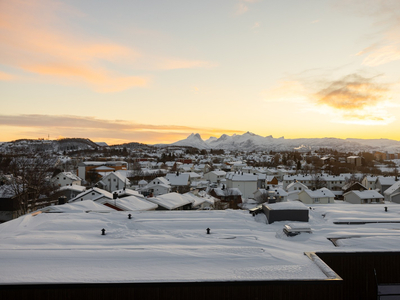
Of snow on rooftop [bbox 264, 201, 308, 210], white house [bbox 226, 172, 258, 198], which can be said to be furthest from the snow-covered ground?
white house [bbox 226, 172, 258, 198]

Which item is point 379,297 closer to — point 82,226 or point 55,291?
point 55,291

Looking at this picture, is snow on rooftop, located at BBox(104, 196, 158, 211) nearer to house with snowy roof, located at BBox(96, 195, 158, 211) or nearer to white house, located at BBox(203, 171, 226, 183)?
house with snowy roof, located at BBox(96, 195, 158, 211)

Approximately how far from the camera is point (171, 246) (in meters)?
8.27

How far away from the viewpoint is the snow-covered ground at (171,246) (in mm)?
6352

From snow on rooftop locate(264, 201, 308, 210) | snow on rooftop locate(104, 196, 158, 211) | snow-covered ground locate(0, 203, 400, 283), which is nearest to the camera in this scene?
snow-covered ground locate(0, 203, 400, 283)

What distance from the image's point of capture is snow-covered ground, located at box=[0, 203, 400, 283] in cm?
635

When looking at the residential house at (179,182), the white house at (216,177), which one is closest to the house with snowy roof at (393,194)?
the residential house at (179,182)

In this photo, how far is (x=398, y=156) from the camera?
188 metres

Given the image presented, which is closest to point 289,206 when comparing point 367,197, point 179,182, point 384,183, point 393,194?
point 367,197

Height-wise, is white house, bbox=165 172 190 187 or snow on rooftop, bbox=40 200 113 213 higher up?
snow on rooftop, bbox=40 200 113 213

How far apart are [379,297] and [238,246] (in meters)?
4.42

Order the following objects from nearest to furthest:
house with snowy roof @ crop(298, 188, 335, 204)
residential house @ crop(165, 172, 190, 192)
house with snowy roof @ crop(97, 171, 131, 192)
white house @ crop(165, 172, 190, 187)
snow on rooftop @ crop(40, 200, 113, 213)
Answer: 1. snow on rooftop @ crop(40, 200, 113, 213)
2. house with snowy roof @ crop(298, 188, 335, 204)
3. residential house @ crop(165, 172, 190, 192)
4. house with snowy roof @ crop(97, 171, 131, 192)
5. white house @ crop(165, 172, 190, 187)

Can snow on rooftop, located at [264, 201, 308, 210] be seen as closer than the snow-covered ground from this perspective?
No

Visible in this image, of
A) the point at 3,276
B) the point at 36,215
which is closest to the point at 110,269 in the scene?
the point at 3,276
